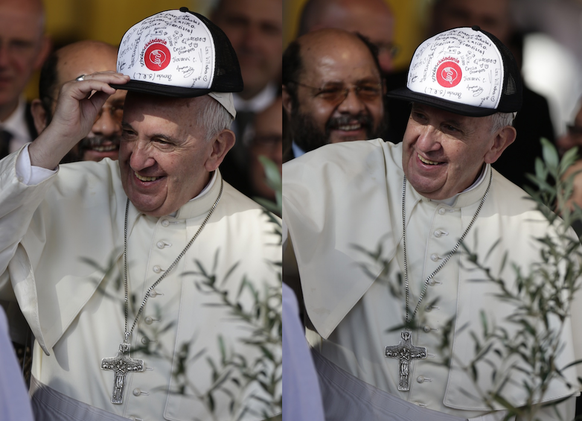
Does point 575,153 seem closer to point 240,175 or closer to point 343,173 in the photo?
point 343,173

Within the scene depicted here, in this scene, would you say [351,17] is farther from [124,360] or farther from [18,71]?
[124,360]

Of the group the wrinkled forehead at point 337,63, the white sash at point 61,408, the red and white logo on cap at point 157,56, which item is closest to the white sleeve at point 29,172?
the red and white logo on cap at point 157,56

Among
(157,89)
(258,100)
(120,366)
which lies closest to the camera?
(157,89)

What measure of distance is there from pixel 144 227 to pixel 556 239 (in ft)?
5.39

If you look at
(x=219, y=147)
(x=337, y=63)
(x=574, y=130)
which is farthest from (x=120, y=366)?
(x=574, y=130)

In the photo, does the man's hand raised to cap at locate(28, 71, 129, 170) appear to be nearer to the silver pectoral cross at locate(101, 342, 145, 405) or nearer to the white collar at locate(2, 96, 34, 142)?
the white collar at locate(2, 96, 34, 142)

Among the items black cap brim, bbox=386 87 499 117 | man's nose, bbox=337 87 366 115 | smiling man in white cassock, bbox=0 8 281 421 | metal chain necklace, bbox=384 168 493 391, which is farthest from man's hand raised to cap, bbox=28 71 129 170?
metal chain necklace, bbox=384 168 493 391

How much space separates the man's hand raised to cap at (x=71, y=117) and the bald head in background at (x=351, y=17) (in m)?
0.79

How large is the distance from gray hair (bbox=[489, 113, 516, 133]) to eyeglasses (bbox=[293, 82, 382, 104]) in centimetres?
45

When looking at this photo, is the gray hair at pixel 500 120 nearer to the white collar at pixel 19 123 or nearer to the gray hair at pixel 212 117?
the gray hair at pixel 212 117

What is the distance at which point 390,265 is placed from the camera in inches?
118

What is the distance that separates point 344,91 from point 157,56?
75 centimetres

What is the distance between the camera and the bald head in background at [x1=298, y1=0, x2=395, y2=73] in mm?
2998

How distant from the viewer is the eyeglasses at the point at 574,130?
2.96m
